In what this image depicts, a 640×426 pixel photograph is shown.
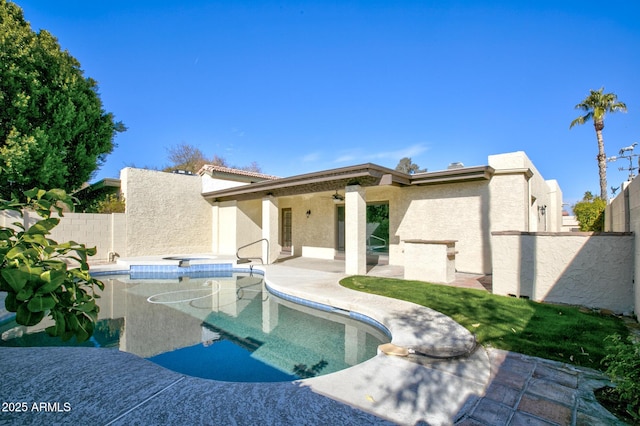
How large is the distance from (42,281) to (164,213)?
17988mm

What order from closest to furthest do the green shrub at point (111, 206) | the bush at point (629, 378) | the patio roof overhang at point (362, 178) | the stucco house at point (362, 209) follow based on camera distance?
Result: the bush at point (629, 378)
the patio roof overhang at point (362, 178)
the stucco house at point (362, 209)
the green shrub at point (111, 206)

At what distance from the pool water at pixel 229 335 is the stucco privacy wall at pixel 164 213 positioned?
25.1 feet

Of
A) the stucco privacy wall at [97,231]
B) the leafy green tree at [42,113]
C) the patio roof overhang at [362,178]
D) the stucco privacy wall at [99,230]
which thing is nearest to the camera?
the patio roof overhang at [362,178]

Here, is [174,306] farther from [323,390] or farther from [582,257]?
[582,257]

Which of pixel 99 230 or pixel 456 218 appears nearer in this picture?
pixel 456 218

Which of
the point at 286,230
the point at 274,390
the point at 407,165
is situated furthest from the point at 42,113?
the point at 407,165

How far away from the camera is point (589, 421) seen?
113 inches

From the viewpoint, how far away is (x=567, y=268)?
6.93 metres

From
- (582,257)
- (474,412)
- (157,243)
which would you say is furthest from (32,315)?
(157,243)

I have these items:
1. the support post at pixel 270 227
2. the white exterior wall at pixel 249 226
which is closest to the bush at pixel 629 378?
the support post at pixel 270 227

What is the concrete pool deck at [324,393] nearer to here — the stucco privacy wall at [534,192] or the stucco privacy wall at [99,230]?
the stucco privacy wall at [534,192]

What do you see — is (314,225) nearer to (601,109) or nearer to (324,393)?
(324,393)

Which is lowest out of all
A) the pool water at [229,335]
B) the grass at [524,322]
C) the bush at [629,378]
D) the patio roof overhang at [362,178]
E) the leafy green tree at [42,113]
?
the pool water at [229,335]

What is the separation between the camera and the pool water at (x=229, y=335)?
16.2 feet
